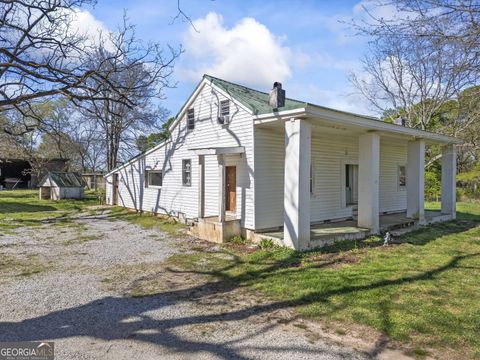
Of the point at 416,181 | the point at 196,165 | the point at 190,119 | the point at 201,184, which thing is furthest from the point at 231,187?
the point at 416,181

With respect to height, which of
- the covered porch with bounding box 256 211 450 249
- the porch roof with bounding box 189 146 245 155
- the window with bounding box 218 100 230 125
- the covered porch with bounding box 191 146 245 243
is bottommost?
the covered porch with bounding box 256 211 450 249

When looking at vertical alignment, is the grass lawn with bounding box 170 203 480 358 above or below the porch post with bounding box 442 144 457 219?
below

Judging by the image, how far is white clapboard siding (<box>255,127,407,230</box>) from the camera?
9.11 m

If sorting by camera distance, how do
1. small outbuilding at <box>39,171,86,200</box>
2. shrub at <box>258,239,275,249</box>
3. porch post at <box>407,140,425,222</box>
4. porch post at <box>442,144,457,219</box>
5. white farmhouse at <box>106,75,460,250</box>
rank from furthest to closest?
small outbuilding at <box>39,171,86,200</box>
porch post at <box>442,144,457,219</box>
porch post at <box>407,140,425,222</box>
shrub at <box>258,239,275,249</box>
white farmhouse at <box>106,75,460,250</box>

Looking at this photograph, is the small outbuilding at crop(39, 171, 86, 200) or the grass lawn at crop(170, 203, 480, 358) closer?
the grass lawn at crop(170, 203, 480, 358)

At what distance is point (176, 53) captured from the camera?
13.6 metres

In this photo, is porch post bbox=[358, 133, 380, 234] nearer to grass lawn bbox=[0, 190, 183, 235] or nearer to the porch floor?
→ the porch floor

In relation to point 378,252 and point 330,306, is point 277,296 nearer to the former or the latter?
point 330,306

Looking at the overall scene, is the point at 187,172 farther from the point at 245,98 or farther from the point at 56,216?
the point at 56,216

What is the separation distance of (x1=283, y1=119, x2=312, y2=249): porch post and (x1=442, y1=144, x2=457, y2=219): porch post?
943 cm

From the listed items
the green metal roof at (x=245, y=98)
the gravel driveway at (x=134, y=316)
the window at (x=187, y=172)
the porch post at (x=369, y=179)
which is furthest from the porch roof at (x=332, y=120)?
the gravel driveway at (x=134, y=316)

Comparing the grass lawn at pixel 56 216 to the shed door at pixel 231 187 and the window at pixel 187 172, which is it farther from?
the shed door at pixel 231 187

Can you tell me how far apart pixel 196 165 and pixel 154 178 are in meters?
3.60

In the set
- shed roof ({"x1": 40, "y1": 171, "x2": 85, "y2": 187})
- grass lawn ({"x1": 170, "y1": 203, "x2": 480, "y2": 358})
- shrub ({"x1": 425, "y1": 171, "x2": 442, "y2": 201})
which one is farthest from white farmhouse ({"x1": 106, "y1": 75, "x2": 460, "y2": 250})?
shrub ({"x1": 425, "y1": 171, "x2": 442, "y2": 201})
